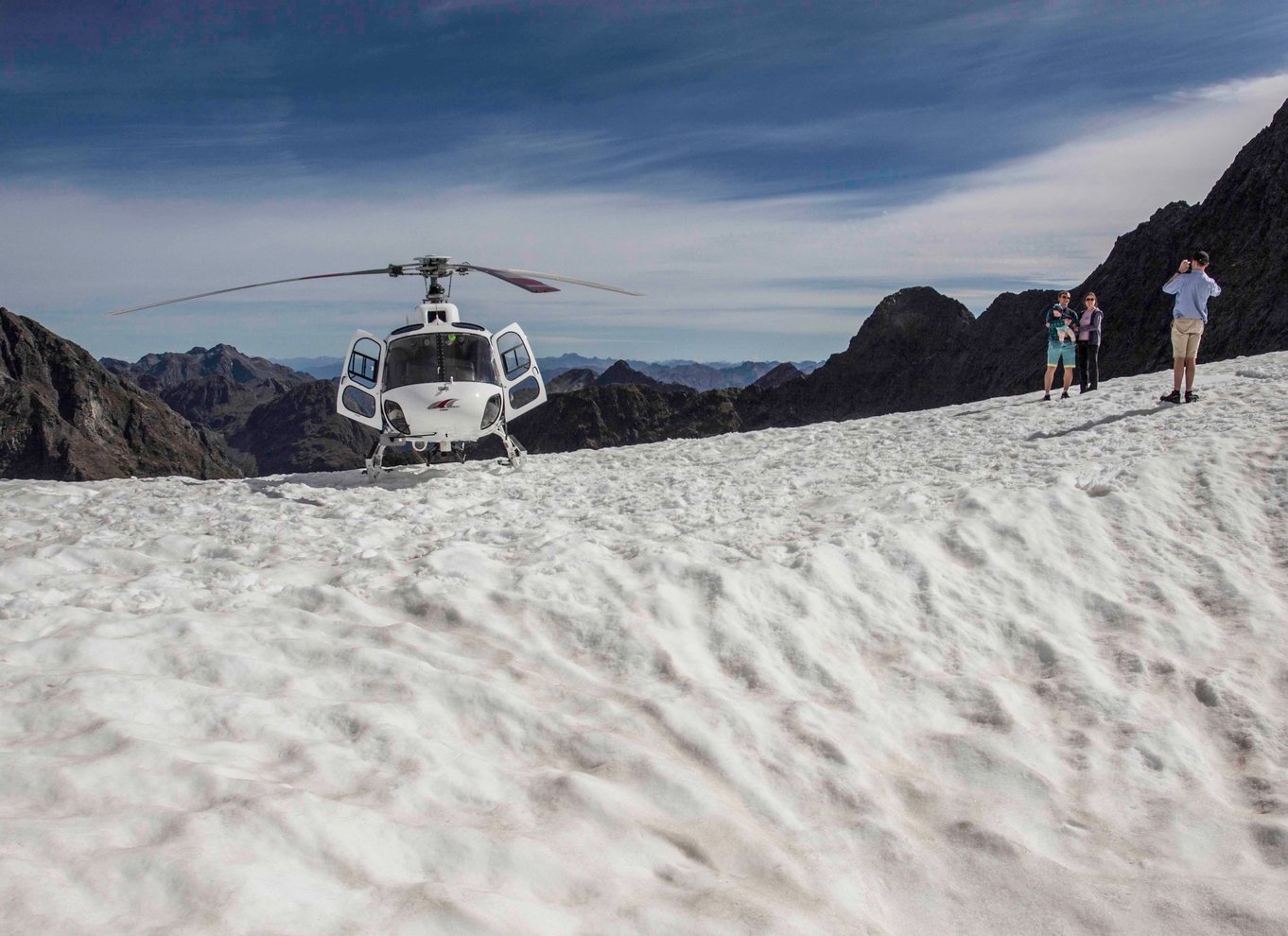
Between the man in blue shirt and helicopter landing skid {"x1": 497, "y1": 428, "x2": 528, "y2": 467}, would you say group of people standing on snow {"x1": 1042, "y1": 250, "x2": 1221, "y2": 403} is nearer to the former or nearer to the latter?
the man in blue shirt

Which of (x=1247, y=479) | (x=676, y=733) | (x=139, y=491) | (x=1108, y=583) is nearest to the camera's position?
(x=676, y=733)

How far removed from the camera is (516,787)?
16.8 ft

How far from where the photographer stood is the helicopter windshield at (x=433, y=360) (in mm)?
13914

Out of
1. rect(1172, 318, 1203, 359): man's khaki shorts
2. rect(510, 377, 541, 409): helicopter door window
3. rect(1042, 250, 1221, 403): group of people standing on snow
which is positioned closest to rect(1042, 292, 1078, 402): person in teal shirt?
rect(1042, 250, 1221, 403): group of people standing on snow

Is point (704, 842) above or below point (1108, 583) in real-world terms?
below

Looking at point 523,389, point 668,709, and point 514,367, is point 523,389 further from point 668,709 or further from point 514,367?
point 668,709

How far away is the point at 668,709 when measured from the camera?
6.06 m

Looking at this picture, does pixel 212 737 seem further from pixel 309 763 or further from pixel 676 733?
pixel 676 733

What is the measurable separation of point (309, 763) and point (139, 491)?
910 centimetres

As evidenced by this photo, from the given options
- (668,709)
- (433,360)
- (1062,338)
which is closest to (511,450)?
(433,360)

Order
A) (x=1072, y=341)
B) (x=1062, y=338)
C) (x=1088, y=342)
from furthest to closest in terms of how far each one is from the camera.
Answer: (x=1088, y=342) < (x=1072, y=341) < (x=1062, y=338)

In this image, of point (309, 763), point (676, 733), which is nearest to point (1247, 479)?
point (676, 733)

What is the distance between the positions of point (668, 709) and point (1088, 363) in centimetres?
1549

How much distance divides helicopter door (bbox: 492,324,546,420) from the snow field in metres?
4.27
